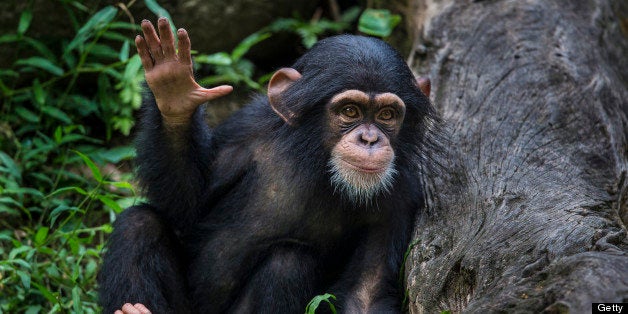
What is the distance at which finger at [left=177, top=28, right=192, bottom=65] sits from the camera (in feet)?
18.8

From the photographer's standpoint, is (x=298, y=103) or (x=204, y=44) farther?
(x=204, y=44)

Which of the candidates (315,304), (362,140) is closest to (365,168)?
(362,140)

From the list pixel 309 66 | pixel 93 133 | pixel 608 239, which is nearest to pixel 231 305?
pixel 309 66

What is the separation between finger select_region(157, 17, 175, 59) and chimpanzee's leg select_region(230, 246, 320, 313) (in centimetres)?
167

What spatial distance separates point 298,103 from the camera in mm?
6348

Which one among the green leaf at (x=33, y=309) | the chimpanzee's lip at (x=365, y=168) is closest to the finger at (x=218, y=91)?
the chimpanzee's lip at (x=365, y=168)

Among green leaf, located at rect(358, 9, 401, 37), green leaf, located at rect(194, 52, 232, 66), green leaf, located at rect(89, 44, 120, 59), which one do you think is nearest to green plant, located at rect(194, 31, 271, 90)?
green leaf, located at rect(194, 52, 232, 66)

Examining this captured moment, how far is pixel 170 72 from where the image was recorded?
596cm

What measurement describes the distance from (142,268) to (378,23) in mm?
4754

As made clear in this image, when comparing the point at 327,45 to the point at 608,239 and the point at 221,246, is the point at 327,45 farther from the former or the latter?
the point at 608,239

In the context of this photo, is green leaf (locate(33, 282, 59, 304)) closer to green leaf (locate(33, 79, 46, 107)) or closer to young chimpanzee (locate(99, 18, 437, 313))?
young chimpanzee (locate(99, 18, 437, 313))

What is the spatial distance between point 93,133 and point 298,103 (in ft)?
13.7

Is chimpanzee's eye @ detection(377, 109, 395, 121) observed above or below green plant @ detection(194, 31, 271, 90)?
above

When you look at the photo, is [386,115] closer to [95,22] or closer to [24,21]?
[95,22]
